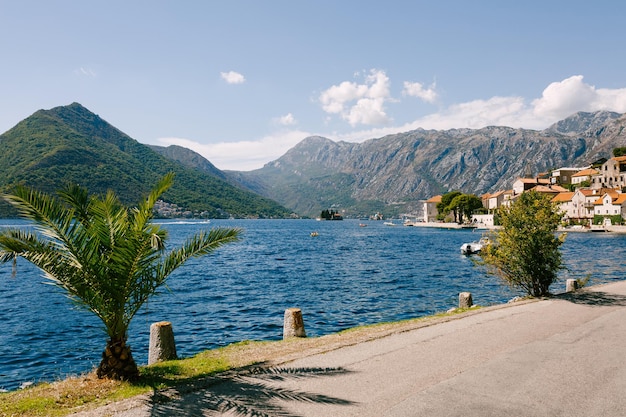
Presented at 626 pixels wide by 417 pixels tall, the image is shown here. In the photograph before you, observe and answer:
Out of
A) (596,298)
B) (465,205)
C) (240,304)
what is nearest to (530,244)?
(596,298)

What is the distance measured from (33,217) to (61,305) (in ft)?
87.2

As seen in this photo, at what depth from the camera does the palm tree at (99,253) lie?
355 inches

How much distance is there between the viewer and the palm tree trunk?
30.3ft

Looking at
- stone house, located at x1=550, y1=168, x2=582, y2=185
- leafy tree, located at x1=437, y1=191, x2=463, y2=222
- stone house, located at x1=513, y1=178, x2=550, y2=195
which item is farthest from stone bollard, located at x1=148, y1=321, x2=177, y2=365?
stone house, located at x1=550, y1=168, x2=582, y2=185

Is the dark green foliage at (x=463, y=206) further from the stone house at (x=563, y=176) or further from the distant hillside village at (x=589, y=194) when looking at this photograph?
the stone house at (x=563, y=176)

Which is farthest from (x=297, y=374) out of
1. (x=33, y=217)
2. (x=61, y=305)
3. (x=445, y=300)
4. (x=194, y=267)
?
(x=194, y=267)

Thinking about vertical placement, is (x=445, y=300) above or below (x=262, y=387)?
below

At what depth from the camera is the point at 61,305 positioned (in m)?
31.4

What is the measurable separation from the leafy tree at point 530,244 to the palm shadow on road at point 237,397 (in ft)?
44.6

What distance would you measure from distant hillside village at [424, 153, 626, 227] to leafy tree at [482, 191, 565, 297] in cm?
7993

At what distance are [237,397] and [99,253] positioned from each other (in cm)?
486

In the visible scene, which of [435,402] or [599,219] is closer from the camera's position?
[435,402]

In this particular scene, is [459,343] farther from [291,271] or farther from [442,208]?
[442,208]

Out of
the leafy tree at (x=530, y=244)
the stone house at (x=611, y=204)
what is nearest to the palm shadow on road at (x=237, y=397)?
the leafy tree at (x=530, y=244)
